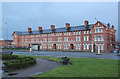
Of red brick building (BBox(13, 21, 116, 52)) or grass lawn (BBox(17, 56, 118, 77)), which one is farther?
red brick building (BBox(13, 21, 116, 52))

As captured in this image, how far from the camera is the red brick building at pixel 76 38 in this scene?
3957cm

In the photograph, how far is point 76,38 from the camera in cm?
4647

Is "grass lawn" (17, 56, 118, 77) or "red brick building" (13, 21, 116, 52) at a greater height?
"red brick building" (13, 21, 116, 52)

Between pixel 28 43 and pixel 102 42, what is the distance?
4155cm

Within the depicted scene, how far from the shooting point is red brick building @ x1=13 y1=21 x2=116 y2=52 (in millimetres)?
39569

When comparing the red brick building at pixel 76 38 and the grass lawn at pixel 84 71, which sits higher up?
the red brick building at pixel 76 38

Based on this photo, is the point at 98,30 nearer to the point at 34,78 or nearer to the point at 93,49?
the point at 93,49

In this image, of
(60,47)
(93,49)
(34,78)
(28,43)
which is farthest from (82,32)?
(34,78)

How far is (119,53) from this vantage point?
26.9 m

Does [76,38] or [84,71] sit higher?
[76,38]

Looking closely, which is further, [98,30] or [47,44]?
[47,44]

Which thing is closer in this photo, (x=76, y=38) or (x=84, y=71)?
(x=84, y=71)

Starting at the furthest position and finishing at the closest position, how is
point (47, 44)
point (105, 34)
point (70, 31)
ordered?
point (47, 44) < point (70, 31) < point (105, 34)

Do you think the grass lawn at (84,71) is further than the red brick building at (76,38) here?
No
